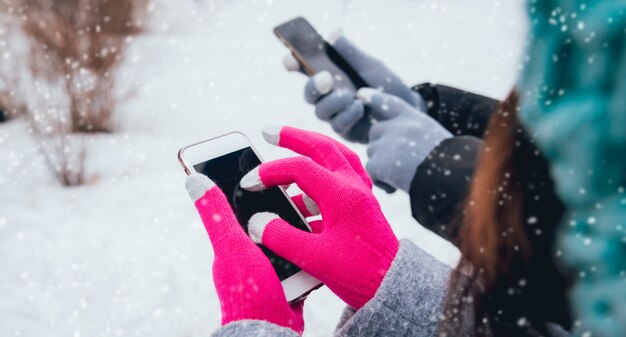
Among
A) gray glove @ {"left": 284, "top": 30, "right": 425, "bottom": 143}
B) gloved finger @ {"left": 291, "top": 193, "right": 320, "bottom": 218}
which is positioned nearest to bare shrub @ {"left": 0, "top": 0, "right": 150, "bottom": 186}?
gray glove @ {"left": 284, "top": 30, "right": 425, "bottom": 143}

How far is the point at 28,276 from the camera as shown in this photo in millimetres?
1982

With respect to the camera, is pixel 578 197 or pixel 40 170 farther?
pixel 40 170

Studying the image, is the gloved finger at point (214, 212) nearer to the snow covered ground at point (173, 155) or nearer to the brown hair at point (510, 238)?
the brown hair at point (510, 238)

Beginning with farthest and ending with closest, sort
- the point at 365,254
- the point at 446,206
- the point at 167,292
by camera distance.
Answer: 1. the point at 167,292
2. the point at 446,206
3. the point at 365,254

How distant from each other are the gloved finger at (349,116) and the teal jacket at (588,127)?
103 cm

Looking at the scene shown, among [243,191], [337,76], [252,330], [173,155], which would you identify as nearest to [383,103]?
[337,76]

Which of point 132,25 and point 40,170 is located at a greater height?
point 132,25

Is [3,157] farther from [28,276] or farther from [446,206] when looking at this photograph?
[446,206]

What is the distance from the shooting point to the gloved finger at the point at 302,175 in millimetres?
900

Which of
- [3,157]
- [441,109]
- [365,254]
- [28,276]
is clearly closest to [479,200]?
[365,254]

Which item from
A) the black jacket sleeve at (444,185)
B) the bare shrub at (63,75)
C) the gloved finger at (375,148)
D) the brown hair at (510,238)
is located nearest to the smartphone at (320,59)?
the gloved finger at (375,148)

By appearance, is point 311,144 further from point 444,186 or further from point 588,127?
point 588,127

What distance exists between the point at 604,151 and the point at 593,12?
120 mm

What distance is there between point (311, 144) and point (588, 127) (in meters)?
0.67
